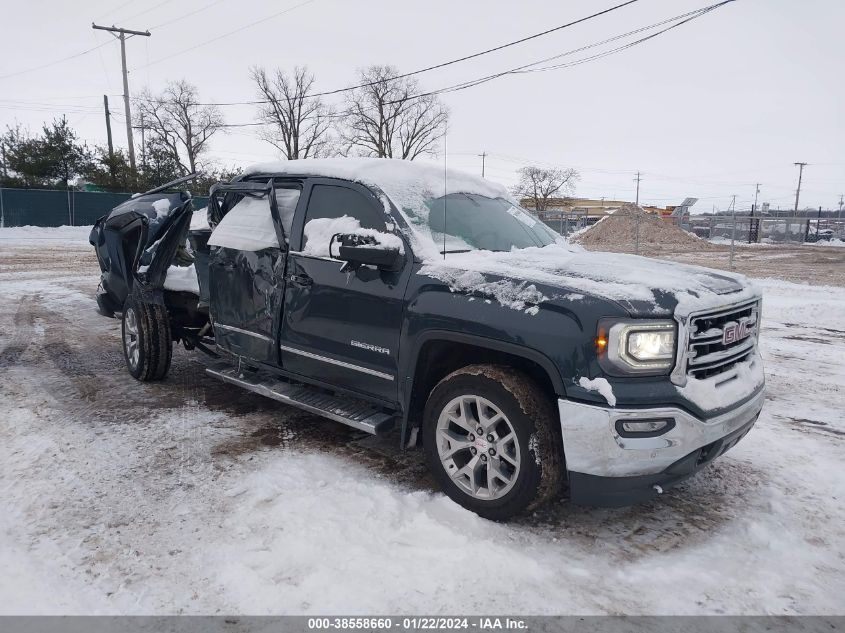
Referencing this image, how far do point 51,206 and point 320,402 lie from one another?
33.4 m

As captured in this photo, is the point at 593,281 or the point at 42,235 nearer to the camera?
the point at 593,281

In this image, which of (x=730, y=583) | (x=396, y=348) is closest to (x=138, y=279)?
(x=396, y=348)

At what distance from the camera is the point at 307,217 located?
413cm

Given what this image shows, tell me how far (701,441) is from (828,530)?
1035mm

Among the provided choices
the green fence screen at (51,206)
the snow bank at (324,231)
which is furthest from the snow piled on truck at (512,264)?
the green fence screen at (51,206)

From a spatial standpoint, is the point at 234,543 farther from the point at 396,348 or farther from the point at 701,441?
the point at 701,441

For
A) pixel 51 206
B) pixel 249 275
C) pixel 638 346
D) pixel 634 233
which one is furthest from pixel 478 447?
pixel 634 233

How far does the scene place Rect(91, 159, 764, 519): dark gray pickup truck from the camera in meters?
2.76

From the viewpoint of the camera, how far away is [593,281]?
298cm

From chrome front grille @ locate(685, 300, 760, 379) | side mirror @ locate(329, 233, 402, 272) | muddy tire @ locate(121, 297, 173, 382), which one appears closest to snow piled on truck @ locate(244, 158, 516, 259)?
side mirror @ locate(329, 233, 402, 272)

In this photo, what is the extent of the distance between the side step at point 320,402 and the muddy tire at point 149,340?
3.17 feet

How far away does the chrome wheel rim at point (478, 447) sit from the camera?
10.0ft

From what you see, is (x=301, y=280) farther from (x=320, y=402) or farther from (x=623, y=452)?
(x=623, y=452)

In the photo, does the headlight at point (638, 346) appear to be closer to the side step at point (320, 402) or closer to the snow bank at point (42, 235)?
the side step at point (320, 402)
